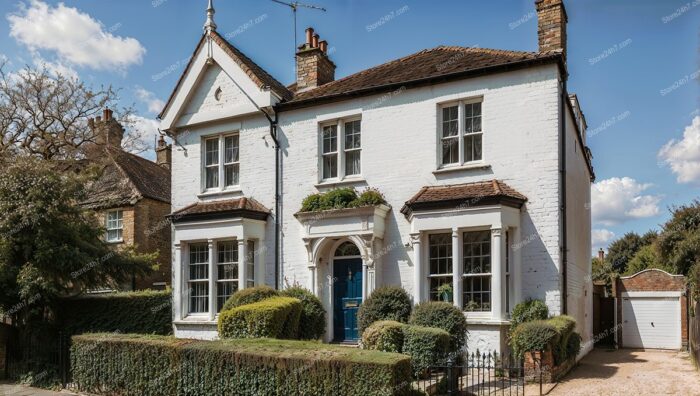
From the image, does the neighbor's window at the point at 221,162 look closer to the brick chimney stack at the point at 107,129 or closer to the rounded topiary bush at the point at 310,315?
the rounded topiary bush at the point at 310,315

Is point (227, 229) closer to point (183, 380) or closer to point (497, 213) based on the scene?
point (183, 380)

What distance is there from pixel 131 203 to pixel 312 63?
12.0m

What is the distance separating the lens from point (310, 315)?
1659 cm

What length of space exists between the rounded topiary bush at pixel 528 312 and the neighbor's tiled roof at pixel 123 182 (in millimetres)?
18675

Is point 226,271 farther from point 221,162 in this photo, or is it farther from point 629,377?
point 629,377

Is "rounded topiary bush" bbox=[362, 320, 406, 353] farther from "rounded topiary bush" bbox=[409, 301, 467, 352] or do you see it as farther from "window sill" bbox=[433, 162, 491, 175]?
"window sill" bbox=[433, 162, 491, 175]

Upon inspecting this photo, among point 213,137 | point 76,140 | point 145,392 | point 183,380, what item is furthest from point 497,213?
point 76,140

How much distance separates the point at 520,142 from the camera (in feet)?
52.2

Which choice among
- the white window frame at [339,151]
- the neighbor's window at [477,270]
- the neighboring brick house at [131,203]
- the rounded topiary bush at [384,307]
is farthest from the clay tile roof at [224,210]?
the neighboring brick house at [131,203]

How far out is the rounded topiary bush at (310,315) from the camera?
1650 centimetres

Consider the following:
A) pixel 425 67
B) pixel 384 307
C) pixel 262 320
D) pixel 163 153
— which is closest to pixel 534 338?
pixel 384 307

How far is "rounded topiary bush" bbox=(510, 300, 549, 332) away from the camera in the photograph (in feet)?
48.8

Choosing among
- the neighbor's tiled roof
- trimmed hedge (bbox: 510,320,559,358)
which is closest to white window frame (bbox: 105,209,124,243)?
the neighbor's tiled roof

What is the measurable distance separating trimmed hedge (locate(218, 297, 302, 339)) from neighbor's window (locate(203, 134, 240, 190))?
20.5 ft
